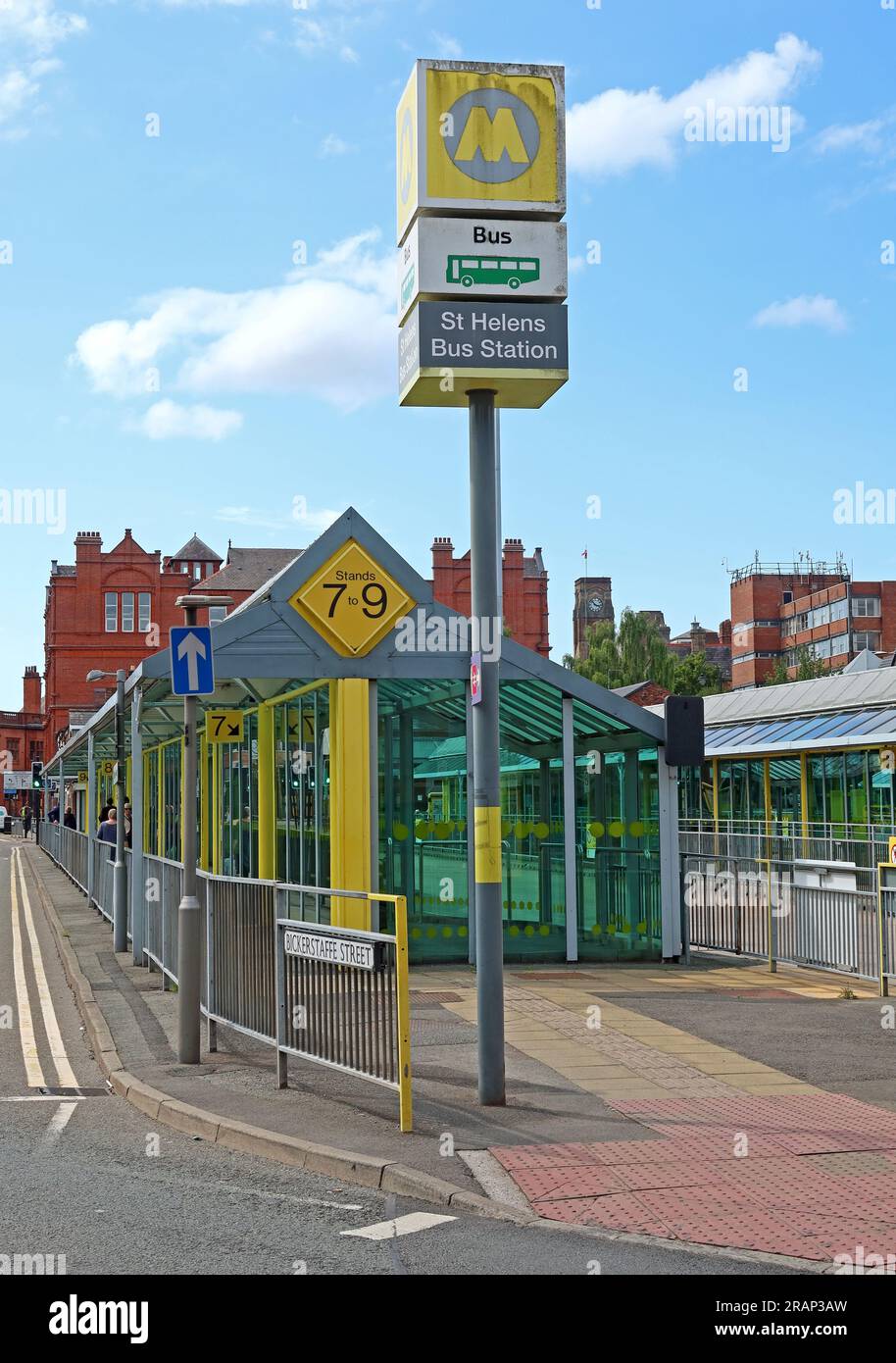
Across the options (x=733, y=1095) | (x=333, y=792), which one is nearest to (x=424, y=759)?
(x=333, y=792)

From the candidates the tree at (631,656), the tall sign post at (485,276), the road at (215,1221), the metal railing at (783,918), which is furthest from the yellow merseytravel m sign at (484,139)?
the tree at (631,656)

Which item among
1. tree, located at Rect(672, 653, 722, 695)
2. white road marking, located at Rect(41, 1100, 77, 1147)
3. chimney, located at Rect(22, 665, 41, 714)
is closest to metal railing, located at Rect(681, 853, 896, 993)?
white road marking, located at Rect(41, 1100, 77, 1147)

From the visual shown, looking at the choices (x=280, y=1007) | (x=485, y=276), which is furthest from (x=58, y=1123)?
(x=485, y=276)

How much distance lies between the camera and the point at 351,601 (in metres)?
15.9

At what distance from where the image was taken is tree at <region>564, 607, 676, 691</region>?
333ft

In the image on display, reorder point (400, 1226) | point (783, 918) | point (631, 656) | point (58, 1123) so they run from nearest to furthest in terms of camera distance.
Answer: point (400, 1226), point (58, 1123), point (783, 918), point (631, 656)

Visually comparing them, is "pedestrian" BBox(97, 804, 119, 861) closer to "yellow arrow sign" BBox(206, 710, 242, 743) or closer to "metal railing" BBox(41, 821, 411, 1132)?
"yellow arrow sign" BBox(206, 710, 242, 743)

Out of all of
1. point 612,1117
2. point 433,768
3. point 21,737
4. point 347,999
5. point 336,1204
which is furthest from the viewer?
Answer: point 21,737

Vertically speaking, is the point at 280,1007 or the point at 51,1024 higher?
the point at 280,1007

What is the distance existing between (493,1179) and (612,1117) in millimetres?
1536

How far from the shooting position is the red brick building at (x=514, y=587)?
90688 millimetres

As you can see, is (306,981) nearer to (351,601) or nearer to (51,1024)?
(51,1024)
